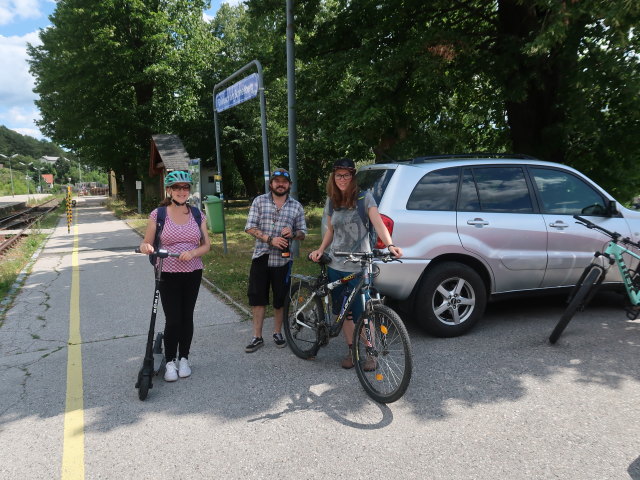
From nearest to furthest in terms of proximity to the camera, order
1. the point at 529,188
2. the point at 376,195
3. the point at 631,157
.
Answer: the point at 376,195, the point at 529,188, the point at 631,157

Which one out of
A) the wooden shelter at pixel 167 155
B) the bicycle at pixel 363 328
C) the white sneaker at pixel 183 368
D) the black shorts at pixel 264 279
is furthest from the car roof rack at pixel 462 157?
the wooden shelter at pixel 167 155

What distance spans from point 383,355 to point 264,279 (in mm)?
1561

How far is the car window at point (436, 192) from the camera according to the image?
483 cm

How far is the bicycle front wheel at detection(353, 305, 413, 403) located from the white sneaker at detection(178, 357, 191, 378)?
1.51 meters

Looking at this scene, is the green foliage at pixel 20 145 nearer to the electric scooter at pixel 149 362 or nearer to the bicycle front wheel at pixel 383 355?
the electric scooter at pixel 149 362

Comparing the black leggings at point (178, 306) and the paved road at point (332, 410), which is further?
the black leggings at point (178, 306)

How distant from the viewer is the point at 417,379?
13.3 feet

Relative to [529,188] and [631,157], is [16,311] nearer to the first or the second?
[529,188]

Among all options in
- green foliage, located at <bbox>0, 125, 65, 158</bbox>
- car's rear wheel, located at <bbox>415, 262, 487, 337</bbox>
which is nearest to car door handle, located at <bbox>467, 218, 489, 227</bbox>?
car's rear wheel, located at <bbox>415, 262, 487, 337</bbox>

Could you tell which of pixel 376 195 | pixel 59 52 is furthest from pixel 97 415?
pixel 59 52

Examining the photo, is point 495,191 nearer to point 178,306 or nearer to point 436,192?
point 436,192

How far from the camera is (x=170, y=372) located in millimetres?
4141

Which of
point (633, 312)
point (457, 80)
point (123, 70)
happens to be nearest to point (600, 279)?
point (633, 312)

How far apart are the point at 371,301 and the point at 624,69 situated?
5.32 m
